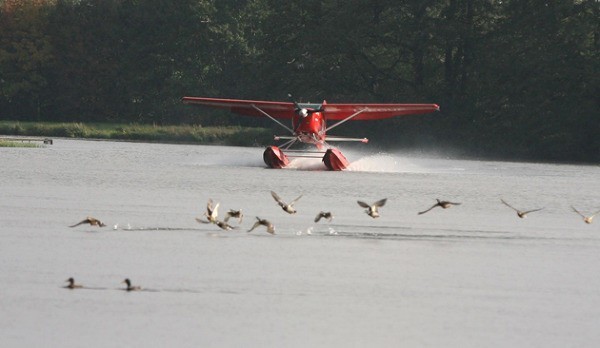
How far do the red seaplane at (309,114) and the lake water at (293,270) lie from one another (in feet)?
20.8

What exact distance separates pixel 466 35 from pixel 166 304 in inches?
1889

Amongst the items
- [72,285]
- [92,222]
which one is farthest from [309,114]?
[72,285]

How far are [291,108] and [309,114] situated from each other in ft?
16.8

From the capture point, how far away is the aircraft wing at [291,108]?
39.5m

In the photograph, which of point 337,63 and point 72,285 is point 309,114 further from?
point 337,63

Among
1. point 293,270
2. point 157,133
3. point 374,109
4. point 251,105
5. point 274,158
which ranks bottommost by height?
point 157,133

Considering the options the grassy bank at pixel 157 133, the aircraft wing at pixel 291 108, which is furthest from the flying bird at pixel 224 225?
the grassy bank at pixel 157 133

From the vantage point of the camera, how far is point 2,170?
3322cm

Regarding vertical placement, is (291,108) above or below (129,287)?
above

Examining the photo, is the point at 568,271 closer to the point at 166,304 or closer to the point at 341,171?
the point at 166,304

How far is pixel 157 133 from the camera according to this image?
63.2 m

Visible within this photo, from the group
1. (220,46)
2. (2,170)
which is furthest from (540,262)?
(220,46)

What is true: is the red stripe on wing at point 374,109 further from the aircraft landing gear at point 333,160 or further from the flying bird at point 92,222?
the flying bird at point 92,222

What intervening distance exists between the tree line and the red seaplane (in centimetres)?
1325
